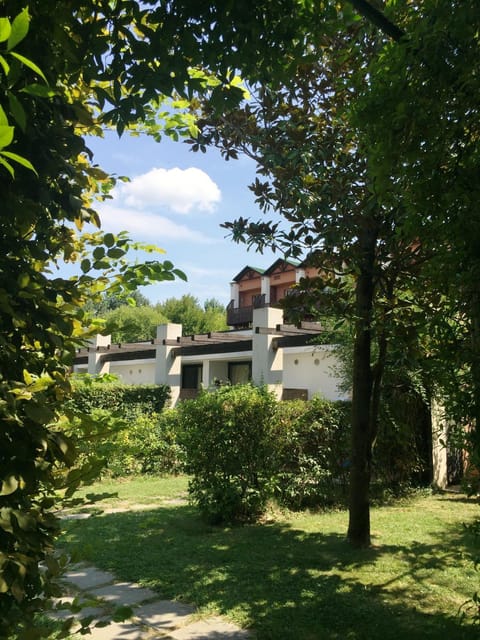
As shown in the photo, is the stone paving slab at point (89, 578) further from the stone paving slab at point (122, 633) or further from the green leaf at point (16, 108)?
the green leaf at point (16, 108)

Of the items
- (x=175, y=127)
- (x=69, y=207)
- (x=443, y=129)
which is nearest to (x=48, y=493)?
(x=69, y=207)

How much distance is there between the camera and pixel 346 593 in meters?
4.65

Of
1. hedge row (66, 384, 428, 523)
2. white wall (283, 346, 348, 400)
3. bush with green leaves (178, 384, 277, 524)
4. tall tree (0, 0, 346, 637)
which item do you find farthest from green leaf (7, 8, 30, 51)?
white wall (283, 346, 348, 400)

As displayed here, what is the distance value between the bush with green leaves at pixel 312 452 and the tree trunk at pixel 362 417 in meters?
1.74

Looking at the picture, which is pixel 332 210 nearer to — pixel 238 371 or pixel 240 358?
pixel 240 358

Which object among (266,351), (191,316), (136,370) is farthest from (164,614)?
(191,316)

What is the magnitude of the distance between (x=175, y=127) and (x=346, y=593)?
4133 millimetres

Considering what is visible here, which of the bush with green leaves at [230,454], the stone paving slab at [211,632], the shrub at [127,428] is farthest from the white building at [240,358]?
the stone paving slab at [211,632]

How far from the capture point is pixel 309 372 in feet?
70.9

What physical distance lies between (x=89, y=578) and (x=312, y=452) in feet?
15.4

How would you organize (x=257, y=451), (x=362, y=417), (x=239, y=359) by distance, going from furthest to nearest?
(x=239, y=359) < (x=257, y=451) < (x=362, y=417)

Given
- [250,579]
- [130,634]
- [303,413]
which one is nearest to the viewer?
[130,634]

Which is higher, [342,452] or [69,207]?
[69,207]

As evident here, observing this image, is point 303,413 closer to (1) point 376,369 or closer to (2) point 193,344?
(1) point 376,369
